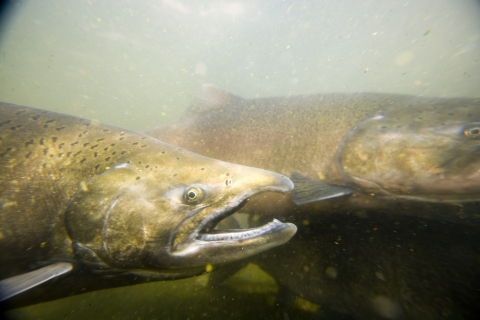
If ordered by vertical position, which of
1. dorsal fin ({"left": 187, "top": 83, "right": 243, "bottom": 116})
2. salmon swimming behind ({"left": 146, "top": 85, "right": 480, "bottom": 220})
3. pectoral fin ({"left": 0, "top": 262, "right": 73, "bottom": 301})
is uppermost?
dorsal fin ({"left": 187, "top": 83, "right": 243, "bottom": 116})

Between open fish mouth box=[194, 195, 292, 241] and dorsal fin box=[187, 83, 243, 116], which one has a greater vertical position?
dorsal fin box=[187, 83, 243, 116]

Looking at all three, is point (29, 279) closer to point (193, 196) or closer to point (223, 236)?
point (193, 196)

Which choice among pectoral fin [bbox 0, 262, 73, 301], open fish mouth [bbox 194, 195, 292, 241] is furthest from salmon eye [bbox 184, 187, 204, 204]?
pectoral fin [bbox 0, 262, 73, 301]

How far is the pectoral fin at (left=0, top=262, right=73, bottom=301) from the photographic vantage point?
139 cm

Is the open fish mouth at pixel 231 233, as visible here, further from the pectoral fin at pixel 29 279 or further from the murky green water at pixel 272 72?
the murky green water at pixel 272 72

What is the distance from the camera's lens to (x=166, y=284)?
316 cm

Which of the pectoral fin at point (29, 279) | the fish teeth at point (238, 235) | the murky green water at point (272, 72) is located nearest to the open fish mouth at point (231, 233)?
the fish teeth at point (238, 235)

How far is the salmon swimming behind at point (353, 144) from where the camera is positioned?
2.23m

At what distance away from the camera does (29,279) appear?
4.79 feet

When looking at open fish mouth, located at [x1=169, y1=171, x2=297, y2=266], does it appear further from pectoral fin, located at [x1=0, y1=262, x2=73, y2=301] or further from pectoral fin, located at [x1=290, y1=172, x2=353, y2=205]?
pectoral fin, located at [x1=0, y1=262, x2=73, y2=301]

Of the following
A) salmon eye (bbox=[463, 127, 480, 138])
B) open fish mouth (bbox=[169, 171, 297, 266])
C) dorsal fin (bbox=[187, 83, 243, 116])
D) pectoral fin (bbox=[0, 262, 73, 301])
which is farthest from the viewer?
dorsal fin (bbox=[187, 83, 243, 116])

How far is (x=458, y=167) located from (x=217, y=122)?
3402mm

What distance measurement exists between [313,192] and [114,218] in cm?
202

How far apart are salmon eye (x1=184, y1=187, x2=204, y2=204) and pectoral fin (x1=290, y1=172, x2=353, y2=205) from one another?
3.79ft
